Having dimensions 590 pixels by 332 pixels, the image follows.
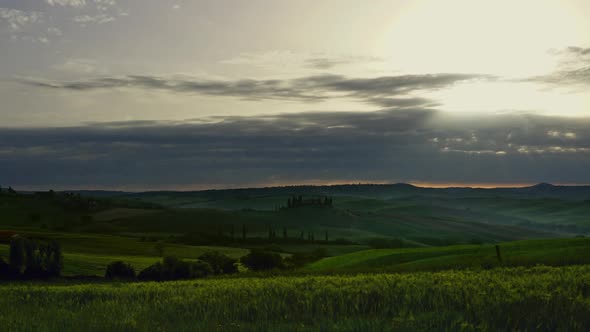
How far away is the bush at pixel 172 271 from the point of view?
53781mm

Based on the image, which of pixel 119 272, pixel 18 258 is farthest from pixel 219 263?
pixel 18 258

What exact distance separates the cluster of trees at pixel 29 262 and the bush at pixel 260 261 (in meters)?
25.8

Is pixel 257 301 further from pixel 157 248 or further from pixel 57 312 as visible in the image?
pixel 157 248

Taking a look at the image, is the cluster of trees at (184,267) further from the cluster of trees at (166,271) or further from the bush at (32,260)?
the bush at (32,260)

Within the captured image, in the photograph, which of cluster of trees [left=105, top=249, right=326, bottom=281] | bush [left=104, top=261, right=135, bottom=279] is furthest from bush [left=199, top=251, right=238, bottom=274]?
bush [left=104, top=261, right=135, bottom=279]

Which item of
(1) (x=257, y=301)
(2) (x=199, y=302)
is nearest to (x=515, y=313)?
(1) (x=257, y=301)

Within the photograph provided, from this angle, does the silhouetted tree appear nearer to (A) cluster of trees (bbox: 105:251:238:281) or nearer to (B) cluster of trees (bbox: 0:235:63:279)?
(B) cluster of trees (bbox: 0:235:63:279)

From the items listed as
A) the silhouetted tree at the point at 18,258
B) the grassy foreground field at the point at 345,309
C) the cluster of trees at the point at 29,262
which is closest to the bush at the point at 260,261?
the cluster of trees at the point at 29,262

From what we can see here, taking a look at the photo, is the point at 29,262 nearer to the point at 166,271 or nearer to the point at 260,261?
the point at 166,271

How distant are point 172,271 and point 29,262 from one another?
515 inches

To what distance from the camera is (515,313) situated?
12.6m

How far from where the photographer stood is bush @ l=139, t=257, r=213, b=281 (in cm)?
5378

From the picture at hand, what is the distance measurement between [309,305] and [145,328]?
376 centimetres

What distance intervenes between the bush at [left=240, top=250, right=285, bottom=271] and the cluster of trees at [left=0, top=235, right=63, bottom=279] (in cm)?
2585
